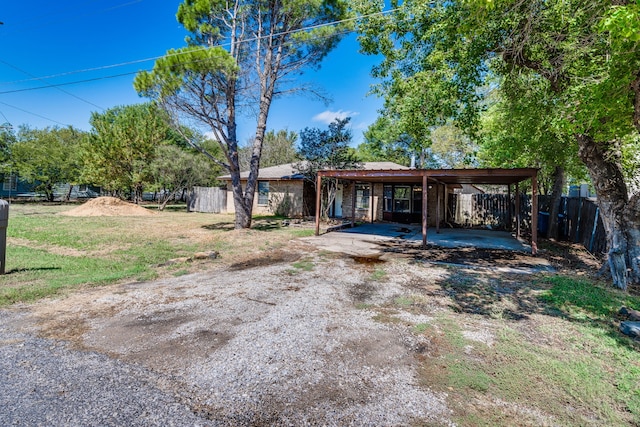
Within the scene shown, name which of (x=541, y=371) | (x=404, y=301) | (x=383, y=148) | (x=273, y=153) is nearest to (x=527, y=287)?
(x=404, y=301)

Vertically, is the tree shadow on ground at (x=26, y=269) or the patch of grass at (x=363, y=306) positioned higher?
the tree shadow on ground at (x=26, y=269)

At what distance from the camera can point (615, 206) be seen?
599 cm

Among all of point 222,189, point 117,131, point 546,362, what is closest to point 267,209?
point 222,189

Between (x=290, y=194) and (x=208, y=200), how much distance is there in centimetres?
677

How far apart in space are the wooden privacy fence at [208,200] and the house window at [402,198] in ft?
38.2

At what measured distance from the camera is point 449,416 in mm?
2094

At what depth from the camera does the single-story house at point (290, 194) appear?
17.6 meters

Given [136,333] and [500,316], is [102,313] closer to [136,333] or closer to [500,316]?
[136,333]

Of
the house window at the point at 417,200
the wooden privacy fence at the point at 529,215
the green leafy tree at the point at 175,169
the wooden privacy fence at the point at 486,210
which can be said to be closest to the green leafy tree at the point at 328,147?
the house window at the point at 417,200

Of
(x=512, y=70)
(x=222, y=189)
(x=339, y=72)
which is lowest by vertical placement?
(x=222, y=189)

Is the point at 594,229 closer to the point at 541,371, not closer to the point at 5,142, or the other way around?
the point at 541,371

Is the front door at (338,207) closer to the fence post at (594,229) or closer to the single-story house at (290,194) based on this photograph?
the single-story house at (290,194)

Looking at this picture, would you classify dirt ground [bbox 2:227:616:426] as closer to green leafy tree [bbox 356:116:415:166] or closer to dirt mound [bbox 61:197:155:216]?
dirt mound [bbox 61:197:155:216]

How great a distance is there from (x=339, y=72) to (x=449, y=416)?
13.7 metres
